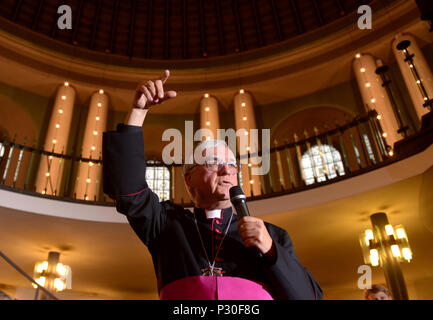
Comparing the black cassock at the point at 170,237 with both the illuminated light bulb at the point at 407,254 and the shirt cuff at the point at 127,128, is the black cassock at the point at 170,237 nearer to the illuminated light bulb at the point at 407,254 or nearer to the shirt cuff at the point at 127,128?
the shirt cuff at the point at 127,128

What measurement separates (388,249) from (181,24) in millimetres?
8332

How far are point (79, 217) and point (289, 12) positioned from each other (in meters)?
7.89

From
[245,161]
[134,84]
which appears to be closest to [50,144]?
[134,84]

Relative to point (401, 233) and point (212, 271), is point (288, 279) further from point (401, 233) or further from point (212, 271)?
point (401, 233)

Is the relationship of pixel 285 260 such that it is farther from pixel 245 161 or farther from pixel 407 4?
pixel 407 4

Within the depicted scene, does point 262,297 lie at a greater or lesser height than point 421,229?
lesser

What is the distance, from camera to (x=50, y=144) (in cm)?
859

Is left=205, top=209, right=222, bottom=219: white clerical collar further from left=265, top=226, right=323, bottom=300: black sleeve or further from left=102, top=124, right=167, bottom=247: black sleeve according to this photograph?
left=265, top=226, right=323, bottom=300: black sleeve

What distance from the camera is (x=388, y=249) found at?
5.52 meters

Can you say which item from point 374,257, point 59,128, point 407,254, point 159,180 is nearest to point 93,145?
point 59,128

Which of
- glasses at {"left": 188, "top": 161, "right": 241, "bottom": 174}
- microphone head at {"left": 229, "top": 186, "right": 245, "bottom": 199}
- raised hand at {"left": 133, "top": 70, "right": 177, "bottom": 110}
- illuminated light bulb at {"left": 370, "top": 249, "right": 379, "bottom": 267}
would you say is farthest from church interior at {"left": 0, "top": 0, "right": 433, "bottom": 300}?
raised hand at {"left": 133, "top": 70, "right": 177, "bottom": 110}
